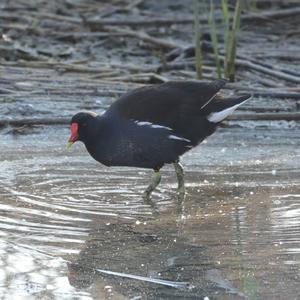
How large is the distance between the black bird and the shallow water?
265 millimetres

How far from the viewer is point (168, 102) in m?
7.23

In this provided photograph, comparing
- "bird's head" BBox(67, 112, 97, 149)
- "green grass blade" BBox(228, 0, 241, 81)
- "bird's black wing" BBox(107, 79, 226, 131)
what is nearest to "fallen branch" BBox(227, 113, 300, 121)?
"green grass blade" BBox(228, 0, 241, 81)

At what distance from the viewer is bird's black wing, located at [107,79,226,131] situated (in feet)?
23.3

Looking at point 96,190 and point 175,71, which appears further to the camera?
point 175,71

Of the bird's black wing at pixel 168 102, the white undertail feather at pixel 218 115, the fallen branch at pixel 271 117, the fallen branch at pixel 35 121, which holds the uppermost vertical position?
the bird's black wing at pixel 168 102

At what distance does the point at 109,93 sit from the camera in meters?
10.0

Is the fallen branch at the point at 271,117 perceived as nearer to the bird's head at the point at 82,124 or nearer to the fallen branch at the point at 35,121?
the fallen branch at the point at 35,121

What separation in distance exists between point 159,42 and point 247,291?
26.0 feet

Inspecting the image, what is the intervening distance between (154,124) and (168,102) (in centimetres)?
21

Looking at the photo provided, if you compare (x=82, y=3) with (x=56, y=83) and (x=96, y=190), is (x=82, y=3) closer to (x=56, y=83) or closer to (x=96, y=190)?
(x=56, y=83)

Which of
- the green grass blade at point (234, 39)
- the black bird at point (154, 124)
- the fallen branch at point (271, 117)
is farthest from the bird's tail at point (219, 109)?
Answer: the green grass blade at point (234, 39)

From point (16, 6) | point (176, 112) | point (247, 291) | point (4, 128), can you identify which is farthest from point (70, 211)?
point (16, 6)

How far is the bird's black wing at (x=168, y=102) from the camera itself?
279 inches

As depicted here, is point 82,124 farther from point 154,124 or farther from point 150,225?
point 150,225
